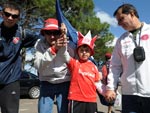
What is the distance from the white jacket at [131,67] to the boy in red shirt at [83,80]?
2.10ft

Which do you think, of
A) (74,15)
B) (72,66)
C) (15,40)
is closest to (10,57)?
(15,40)

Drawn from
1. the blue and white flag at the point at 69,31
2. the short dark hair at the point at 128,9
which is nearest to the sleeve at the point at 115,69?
the short dark hair at the point at 128,9

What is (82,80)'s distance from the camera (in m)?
5.54

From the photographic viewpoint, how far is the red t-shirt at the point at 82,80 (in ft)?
17.8

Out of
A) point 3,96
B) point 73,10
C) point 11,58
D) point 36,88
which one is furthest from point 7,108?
point 73,10

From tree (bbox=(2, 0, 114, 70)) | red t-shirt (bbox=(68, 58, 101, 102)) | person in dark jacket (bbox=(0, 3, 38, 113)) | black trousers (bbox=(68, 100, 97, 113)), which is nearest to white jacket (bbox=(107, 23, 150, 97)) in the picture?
red t-shirt (bbox=(68, 58, 101, 102))

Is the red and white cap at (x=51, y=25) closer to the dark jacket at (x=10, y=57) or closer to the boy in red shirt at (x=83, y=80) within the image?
the dark jacket at (x=10, y=57)

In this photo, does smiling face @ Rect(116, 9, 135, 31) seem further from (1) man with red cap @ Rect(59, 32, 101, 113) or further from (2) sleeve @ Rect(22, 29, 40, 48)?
(2) sleeve @ Rect(22, 29, 40, 48)

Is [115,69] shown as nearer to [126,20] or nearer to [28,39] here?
[126,20]

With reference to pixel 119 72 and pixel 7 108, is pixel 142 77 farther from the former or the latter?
pixel 7 108

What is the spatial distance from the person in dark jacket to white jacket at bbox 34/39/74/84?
29 centimetres

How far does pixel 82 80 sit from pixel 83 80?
0.02 metres

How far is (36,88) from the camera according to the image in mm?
19625

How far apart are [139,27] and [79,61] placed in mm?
1194
